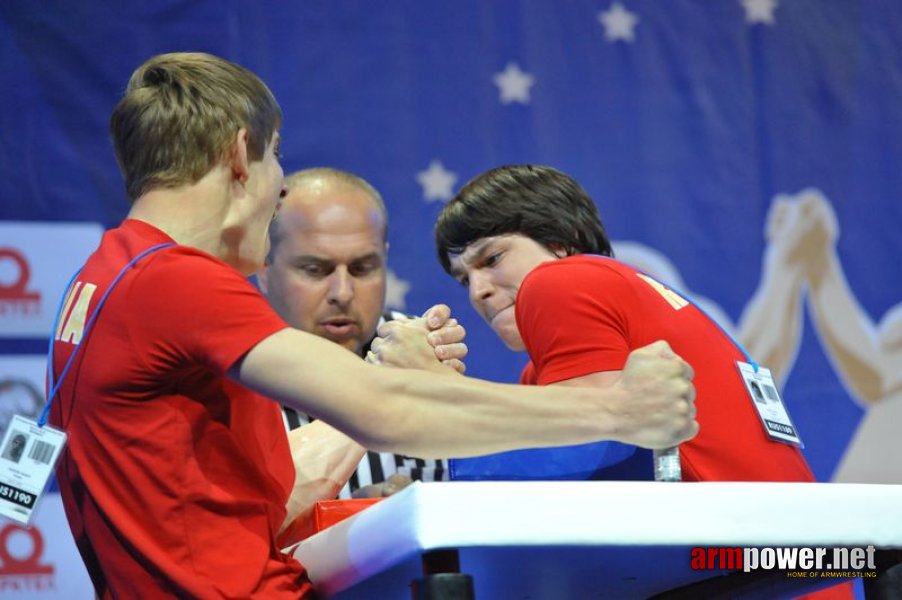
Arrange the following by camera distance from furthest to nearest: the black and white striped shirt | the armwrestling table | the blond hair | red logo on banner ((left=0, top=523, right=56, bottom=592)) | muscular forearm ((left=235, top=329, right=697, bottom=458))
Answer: the black and white striped shirt → red logo on banner ((left=0, top=523, right=56, bottom=592)) → the blond hair → muscular forearm ((left=235, top=329, right=697, bottom=458)) → the armwrestling table

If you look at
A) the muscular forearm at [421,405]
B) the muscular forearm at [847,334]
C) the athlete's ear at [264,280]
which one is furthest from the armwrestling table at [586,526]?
the muscular forearm at [847,334]

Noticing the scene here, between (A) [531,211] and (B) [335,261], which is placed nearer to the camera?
(A) [531,211]

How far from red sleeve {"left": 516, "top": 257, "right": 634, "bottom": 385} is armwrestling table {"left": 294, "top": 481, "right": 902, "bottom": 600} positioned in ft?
1.46

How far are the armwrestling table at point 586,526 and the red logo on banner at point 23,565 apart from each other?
162cm

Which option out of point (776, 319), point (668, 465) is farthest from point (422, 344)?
point (776, 319)

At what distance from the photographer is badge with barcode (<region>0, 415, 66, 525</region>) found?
1.36 metres

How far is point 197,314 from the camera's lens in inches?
48.6

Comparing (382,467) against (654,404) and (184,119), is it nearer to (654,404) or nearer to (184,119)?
(184,119)

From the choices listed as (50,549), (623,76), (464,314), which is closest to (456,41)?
(623,76)

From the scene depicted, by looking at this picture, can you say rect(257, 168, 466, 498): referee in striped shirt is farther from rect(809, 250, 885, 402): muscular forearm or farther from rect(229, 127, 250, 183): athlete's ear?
rect(229, 127, 250, 183): athlete's ear

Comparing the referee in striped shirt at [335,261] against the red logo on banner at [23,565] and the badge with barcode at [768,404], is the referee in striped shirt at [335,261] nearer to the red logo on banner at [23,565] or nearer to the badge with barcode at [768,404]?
the red logo on banner at [23,565]

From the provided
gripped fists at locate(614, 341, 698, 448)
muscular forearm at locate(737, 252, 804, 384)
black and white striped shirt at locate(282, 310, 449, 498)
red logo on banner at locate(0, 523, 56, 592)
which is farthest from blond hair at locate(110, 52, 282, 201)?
muscular forearm at locate(737, 252, 804, 384)

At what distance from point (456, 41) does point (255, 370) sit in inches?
85.5

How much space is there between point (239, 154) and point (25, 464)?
1.42ft
